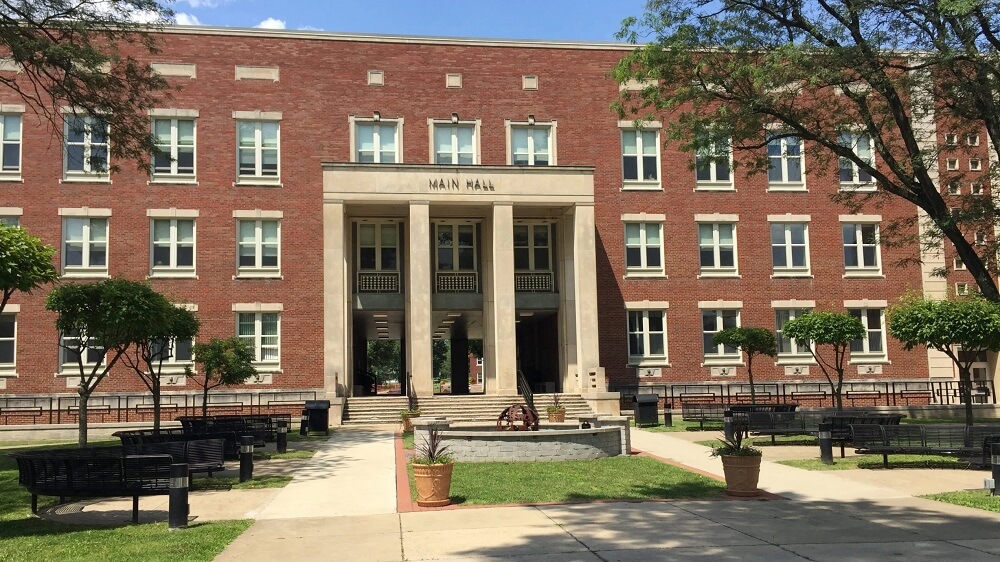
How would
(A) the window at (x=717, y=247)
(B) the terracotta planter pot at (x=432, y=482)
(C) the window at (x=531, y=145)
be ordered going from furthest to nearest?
(A) the window at (x=717, y=247) → (C) the window at (x=531, y=145) → (B) the terracotta planter pot at (x=432, y=482)

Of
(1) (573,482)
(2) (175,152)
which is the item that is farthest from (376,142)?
(1) (573,482)

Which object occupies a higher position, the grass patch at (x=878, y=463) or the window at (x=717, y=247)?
the window at (x=717, y=247)

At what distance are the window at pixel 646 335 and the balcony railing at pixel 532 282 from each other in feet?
12.1

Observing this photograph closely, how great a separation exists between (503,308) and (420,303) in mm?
3103

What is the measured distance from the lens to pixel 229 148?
33.6 m

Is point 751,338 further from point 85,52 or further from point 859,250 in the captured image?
point 85,52

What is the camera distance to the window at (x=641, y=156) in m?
35.6

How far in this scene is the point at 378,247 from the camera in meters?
34.5

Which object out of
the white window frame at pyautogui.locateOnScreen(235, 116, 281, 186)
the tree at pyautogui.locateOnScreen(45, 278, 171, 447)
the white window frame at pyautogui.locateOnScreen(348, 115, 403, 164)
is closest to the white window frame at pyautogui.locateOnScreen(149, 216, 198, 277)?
the white window frame at pyautogui.locateOnScreen(235, 116, 281, 186)

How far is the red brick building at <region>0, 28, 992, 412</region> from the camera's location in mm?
31578

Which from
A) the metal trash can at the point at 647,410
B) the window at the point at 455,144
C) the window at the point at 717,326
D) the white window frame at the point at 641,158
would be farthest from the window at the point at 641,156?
the metal trash can at the point at 647,410

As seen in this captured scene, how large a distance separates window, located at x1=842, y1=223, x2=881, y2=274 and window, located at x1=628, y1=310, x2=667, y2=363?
29.0 feet

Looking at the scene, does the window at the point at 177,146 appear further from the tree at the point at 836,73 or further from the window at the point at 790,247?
the window at the point at 790,247

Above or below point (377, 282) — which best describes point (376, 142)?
above
